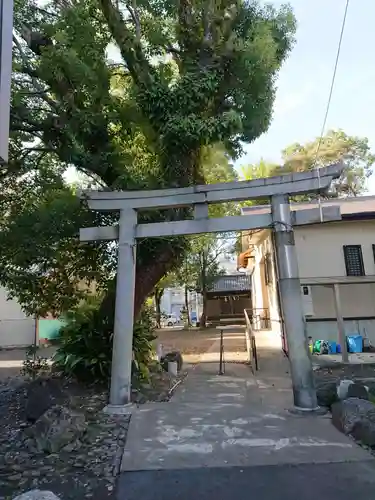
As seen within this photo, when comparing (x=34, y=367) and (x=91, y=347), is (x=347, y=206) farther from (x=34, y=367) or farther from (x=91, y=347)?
(x=34, y=367)

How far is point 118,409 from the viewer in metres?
5.73

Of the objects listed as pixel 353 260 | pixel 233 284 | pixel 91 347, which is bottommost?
pixel 91 347

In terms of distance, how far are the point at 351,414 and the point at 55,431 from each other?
347 cm

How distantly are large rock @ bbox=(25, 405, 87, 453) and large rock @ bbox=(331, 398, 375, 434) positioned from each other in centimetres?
313

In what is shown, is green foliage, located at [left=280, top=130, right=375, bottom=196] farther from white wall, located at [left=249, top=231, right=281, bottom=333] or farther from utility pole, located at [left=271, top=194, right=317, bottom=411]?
utility pole, located at [left=271, top=194, right=317, bottom=411]

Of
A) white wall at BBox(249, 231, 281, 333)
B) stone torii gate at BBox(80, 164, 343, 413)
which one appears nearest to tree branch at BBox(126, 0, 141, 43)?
stone torii gate at BBox(80, 164, 343, 413)

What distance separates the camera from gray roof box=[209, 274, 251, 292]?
98.3 ft

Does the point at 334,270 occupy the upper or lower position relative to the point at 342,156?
lower

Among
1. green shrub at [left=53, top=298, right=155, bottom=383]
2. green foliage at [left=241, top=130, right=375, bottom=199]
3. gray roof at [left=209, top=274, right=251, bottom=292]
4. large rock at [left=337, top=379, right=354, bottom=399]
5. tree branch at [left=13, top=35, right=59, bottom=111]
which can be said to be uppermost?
green foliage at [left=241, top=130, right=375, bottom=199]

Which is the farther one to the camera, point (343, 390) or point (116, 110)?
point (116, 110)

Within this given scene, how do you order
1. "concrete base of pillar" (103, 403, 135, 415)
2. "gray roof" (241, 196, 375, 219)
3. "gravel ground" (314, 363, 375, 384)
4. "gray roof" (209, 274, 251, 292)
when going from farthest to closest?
"gray roof" (209, 274, 251, 292), "gray roof" (241, 196, 375, 219), "gravel ground" (314, 363, 375, 384), "concrete base of pillar" (103, 403, 135, 415)

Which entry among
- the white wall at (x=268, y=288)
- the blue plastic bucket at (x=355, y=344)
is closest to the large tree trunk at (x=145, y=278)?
the white wall at (x=268, y=288)

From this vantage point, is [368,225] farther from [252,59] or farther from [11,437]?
[11,437]

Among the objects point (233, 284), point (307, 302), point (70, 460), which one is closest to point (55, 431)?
point (70, 460)
